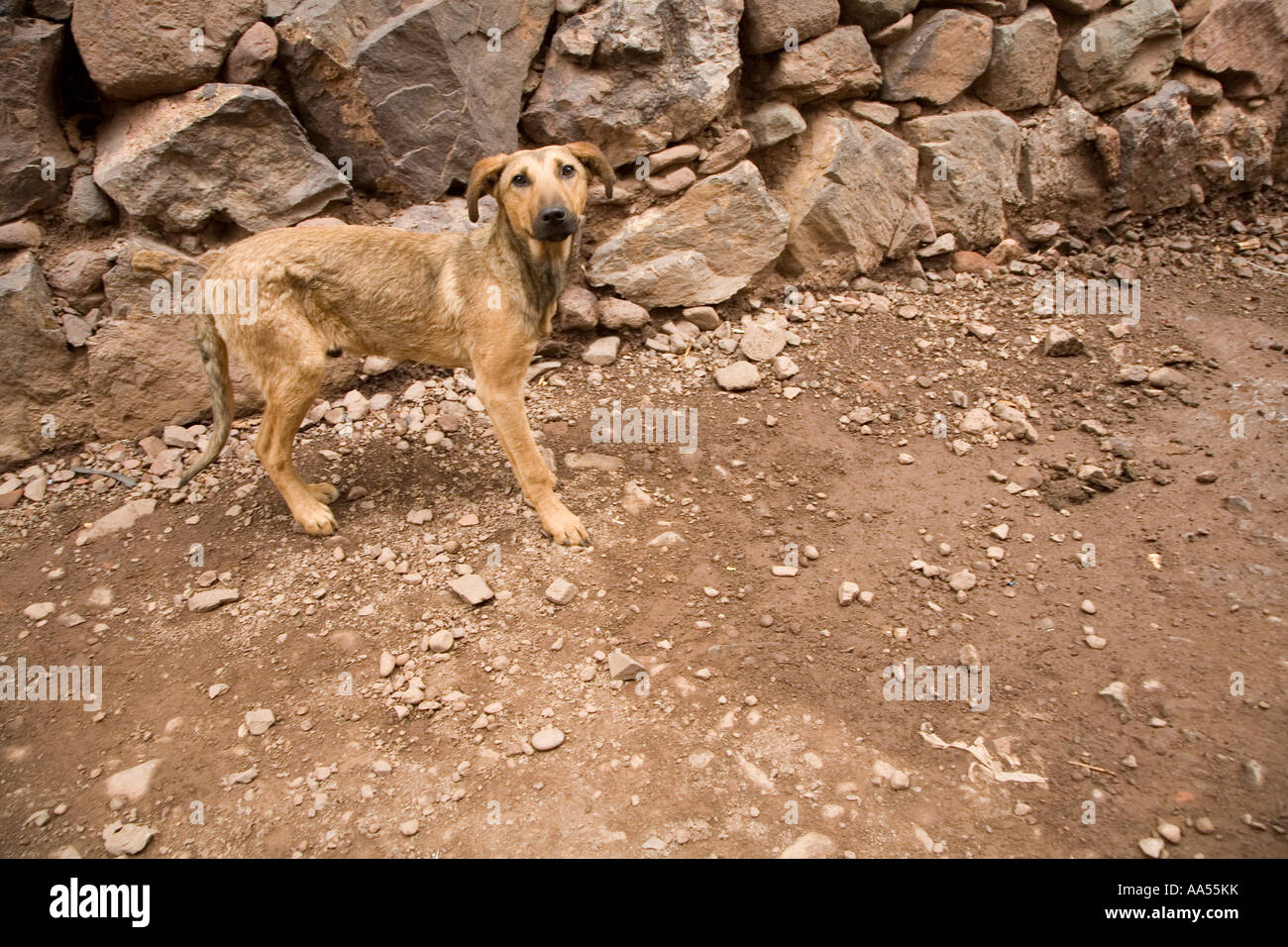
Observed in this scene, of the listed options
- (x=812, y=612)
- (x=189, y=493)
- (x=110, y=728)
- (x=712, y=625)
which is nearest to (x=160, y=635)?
(x=110, y=728)

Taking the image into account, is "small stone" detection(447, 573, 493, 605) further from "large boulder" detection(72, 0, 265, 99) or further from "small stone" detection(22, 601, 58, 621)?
"large boulder" detection(72, 0, 265, 99)

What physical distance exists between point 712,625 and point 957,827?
4.35 feet

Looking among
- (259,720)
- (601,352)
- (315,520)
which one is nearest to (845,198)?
(601,352)

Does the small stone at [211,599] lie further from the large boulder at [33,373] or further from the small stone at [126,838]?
the large boulder at [33,373]

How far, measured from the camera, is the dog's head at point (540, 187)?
3627 millimetres

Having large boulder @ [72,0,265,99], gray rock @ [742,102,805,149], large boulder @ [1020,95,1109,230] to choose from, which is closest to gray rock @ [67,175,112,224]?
large boulder @ [72,0,265,99]

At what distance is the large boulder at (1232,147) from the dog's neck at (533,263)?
615 centimetres

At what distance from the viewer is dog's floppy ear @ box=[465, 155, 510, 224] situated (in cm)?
390

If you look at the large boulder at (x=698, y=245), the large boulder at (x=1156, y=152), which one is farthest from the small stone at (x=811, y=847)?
the large boulder at (x=1156, y=152)

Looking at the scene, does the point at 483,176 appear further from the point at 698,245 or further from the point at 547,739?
the point at 547,739

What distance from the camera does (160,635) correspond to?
382 centimetres

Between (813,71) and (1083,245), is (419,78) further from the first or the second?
(1083,245)

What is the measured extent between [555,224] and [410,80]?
2356mm

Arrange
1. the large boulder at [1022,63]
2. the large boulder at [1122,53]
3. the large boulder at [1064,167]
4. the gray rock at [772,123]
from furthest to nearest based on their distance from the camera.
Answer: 1. the large boulder at [1064,167]
2. the large boulder at [1122,53]
3. the large boulder at [1022,63]
4. the gray rock at [772,123]
